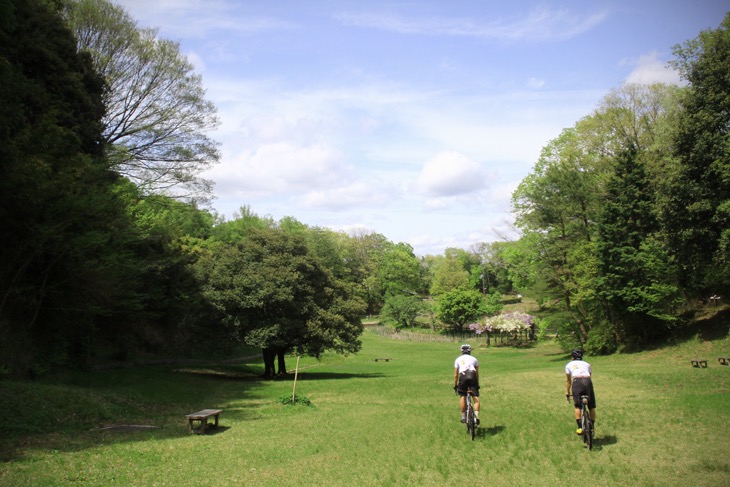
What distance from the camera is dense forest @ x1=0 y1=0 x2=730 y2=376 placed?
17.3 metres

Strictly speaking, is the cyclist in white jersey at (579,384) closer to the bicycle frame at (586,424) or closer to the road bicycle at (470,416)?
the bicycle frame at (586,424)

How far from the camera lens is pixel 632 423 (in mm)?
12320

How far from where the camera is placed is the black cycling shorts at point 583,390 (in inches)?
405

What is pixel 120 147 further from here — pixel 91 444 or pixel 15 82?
pixel 91 444

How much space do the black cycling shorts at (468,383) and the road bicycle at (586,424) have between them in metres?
2.19

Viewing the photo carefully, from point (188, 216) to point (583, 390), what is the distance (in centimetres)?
4022

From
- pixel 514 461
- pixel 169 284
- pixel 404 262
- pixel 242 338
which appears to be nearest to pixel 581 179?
pixel 242 338

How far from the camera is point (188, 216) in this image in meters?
44.8

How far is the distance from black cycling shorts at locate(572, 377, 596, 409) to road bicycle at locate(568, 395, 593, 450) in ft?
0.23

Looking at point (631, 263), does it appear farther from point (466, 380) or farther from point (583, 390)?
point (466, 380)

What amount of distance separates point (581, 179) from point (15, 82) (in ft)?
115

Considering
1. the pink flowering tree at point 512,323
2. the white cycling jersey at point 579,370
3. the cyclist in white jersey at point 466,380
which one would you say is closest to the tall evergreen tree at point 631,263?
the white cycling jersey at point 579,370

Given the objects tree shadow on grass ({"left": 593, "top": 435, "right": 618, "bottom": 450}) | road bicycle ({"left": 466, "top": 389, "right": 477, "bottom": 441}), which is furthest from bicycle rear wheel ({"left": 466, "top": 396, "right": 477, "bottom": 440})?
tree shadow on grass ({"left": 593, "top": 435, "right": 618, "bottom": 450})

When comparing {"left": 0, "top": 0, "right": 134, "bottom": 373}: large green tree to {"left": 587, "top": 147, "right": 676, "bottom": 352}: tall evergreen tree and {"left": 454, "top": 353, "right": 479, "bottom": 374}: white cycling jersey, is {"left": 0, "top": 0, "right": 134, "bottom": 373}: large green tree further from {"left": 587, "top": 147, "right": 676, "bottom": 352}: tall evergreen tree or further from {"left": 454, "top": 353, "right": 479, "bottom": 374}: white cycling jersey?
{"left": 587, "top": 147, "right": 676, "bottom": 352}: tall evergreen tree
